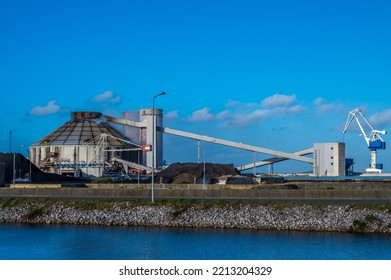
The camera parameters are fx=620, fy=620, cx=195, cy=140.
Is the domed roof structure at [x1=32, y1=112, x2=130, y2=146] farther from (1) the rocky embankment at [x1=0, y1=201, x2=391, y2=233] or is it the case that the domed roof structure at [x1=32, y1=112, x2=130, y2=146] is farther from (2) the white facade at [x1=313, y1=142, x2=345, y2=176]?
(1) the rocky embankment at [x1=0, y1=201, x2=391, y2=233]

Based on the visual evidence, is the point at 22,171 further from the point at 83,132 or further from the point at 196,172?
the point at 83,132

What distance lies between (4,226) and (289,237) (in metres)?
19.6

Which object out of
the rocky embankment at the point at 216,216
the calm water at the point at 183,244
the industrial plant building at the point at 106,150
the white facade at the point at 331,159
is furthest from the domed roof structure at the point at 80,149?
the calm water at the point at 183,244

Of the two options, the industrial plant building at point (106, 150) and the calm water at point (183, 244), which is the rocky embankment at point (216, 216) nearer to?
the calm water at point (183, 244)

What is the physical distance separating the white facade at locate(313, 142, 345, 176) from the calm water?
339ft

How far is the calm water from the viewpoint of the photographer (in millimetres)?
29016

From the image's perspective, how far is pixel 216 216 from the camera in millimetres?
39250

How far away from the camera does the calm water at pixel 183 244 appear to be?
1142 inches

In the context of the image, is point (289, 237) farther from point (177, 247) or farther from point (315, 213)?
point (177, 247)

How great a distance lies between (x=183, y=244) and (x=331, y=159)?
110 metres

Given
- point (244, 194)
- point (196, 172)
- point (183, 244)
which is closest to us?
point (183, 244)

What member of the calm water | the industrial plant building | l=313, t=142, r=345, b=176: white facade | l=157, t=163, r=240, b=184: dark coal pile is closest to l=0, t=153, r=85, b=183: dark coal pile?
l=157, t=163, r=240, b=184: dark coal pile

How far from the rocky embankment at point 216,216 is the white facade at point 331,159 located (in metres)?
99.2

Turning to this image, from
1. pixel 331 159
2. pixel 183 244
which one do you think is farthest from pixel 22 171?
pixel 331 159
